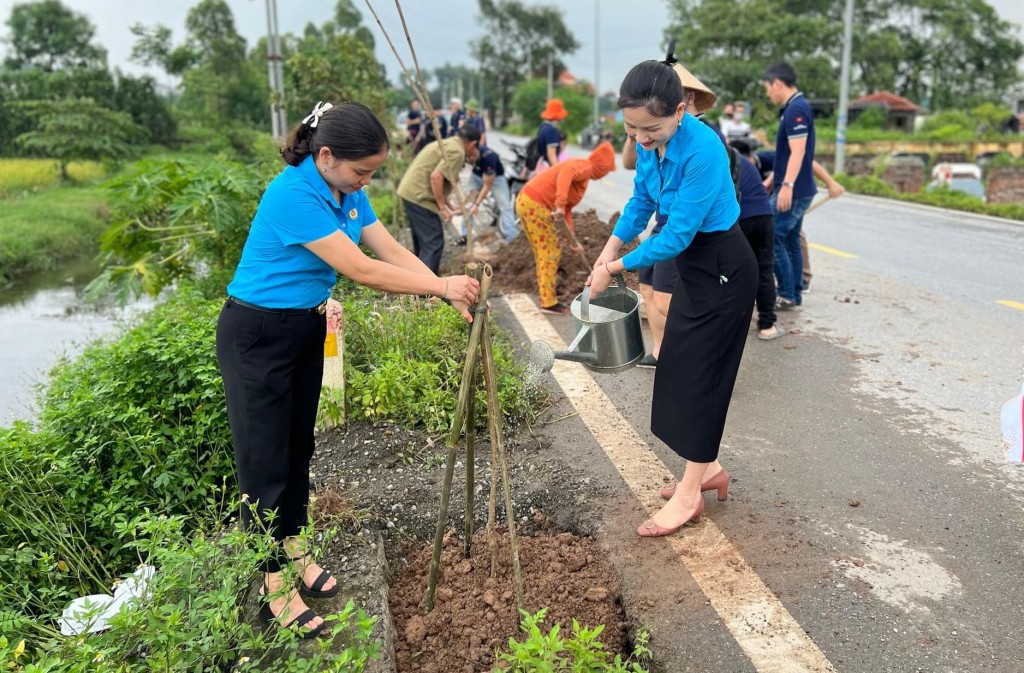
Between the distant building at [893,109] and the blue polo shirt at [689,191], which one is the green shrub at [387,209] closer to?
the blue polo shirt at [689,191]

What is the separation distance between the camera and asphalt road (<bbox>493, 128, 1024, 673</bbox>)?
2541mm

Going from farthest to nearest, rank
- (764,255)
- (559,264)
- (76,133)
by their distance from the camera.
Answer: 1. (76,133)
2. (559,264)
3. (764,255)

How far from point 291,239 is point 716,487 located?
6.76 feet

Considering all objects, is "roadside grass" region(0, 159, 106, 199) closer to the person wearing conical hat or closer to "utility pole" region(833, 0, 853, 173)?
the person wearing conical hat

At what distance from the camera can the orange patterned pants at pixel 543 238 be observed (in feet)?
21.0

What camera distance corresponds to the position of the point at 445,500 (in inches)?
108

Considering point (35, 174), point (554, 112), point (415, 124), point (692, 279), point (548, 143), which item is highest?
point (415, 124)

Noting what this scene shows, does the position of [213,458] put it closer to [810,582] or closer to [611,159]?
[810,582]

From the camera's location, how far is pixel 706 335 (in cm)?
307

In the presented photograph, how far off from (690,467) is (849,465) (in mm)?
1021

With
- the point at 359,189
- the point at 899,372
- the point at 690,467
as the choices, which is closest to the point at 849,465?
the point at 690,467

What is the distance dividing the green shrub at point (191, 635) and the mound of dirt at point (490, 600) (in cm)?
34

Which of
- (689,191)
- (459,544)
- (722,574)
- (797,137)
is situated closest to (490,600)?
(459,544)

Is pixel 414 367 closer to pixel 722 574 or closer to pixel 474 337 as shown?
pixel 474 337
